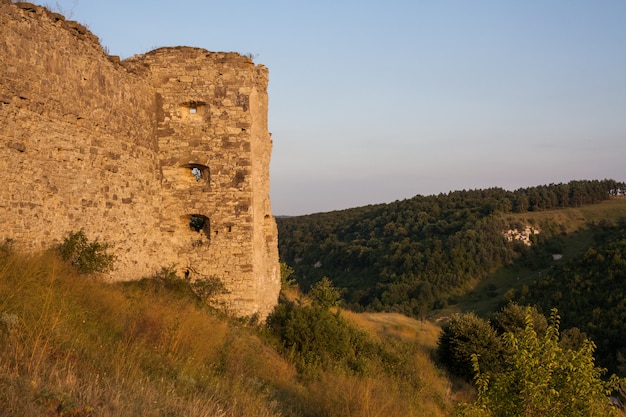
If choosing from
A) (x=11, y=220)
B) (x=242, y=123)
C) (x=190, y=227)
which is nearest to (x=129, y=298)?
(x=11, y=220)

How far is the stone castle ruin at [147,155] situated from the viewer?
752 cm

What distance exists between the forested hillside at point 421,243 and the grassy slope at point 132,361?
24316mm

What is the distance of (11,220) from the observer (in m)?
6.96

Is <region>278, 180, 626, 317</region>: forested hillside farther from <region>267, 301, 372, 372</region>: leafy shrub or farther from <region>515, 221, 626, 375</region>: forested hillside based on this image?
<region>267, 301, 372, 372</region>: leafy shrub

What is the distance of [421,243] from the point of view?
41750 millimetres

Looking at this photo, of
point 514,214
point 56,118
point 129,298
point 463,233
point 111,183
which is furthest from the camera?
point 514,214

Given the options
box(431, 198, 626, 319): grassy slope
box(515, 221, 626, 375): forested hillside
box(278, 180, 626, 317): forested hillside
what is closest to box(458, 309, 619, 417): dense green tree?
box(515, 221, 626, 375): forested hillside

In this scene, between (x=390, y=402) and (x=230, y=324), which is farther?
(x=230, y=324)

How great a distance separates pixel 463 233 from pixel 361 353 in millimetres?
32173

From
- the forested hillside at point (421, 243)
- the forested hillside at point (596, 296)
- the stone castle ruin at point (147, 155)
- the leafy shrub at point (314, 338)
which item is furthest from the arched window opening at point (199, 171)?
the forested hillside at point (421, 243)

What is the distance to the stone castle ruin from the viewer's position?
7.52 m

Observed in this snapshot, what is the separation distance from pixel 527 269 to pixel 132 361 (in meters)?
40.9

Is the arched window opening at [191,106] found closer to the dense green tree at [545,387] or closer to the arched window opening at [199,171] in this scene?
the arched window opening at [199,171]

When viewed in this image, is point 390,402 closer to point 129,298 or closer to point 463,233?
point 129,298
